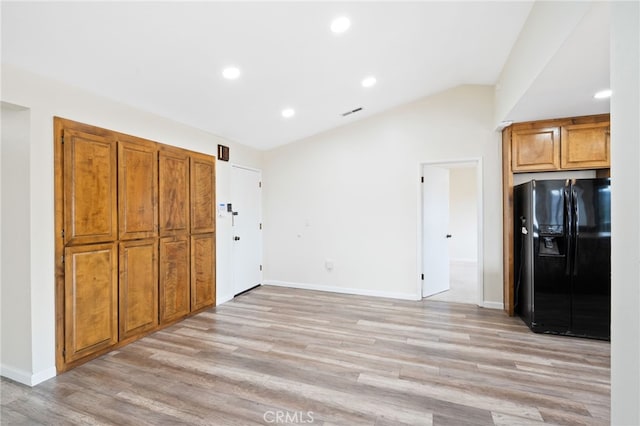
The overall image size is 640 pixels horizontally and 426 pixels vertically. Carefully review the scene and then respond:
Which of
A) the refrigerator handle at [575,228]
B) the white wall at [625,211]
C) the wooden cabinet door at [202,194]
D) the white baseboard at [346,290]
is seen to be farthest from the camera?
the white baseboard at [346,290]

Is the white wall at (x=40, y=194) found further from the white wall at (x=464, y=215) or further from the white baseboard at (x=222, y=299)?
the white wall at (x=464, y=215)

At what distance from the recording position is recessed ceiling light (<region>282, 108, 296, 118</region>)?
3.99 m

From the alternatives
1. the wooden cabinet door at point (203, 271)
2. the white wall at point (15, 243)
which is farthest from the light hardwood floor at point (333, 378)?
the wooden cabinet door at point (203, 271)

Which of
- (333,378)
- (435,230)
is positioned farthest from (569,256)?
(333,378)

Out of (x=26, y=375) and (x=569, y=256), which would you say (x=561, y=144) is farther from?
(x=26, y=375)

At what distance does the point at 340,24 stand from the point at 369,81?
1.17m

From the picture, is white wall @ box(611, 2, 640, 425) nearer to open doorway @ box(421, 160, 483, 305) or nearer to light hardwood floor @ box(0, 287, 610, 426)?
light hardwood floor @ box(0, 287, 610, 426)

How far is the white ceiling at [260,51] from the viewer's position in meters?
2.06

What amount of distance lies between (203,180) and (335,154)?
7.14ft

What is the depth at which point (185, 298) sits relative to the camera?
12.5 ft

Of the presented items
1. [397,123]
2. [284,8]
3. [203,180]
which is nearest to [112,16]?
[284,8]

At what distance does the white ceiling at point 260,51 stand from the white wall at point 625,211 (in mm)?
1205

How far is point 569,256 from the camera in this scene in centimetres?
322

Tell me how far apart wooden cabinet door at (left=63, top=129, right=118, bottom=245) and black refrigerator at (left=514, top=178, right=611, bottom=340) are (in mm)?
4462
